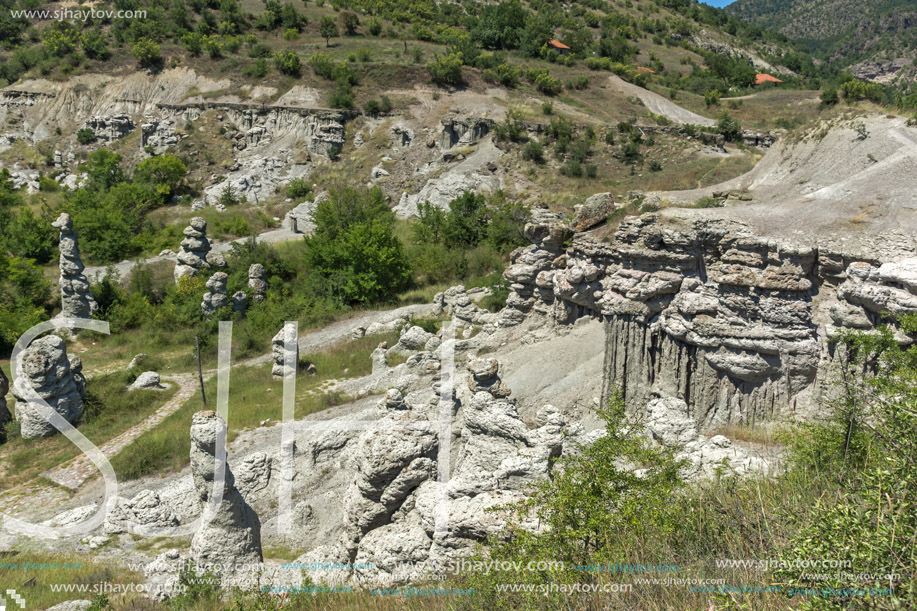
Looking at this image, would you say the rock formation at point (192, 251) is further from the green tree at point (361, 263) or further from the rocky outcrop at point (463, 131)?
the rocky outcrop at point (463, 131)

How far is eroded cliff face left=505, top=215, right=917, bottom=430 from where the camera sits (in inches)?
404

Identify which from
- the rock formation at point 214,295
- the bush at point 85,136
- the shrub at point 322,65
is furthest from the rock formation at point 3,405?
the bush at point 85,136

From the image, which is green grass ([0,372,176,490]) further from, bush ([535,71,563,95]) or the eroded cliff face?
bush ([535,71,563,95])

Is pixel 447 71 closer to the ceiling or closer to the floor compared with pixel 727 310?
closer to the ceiling

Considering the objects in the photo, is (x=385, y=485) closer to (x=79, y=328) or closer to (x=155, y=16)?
(x=79, y=328)

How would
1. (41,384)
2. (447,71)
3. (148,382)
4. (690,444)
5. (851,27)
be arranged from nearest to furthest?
(690,444) → (41,384) → (148,382) → (447,71) → (851,27)

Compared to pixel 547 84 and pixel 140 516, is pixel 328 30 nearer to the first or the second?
pixel 547 84

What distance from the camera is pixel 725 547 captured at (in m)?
5.44

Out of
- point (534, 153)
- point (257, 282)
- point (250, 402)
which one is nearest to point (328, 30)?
point (534, 153)

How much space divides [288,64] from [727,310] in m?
51.7

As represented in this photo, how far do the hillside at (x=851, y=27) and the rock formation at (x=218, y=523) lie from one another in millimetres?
135675

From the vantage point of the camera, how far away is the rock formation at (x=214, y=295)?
25578mm

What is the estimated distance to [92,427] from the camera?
55.2 feet

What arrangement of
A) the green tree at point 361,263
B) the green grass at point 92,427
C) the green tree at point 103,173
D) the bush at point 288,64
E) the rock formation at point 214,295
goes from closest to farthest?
the green grass at point 92,427
the rock formation at point 214,295
the green tree at point 361,263
the green tree at point 103,173
the bush at point 288,64
